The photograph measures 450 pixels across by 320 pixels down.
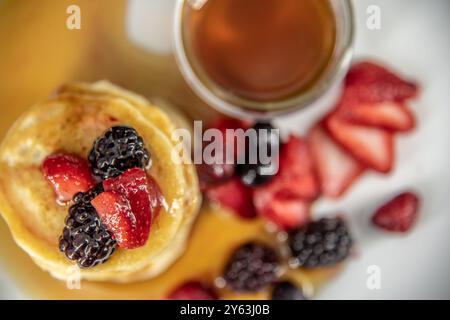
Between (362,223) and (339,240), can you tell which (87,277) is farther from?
(362,223)

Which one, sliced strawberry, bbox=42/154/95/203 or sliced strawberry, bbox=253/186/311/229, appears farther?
sliced strawberry, bbox=253/186/311/229

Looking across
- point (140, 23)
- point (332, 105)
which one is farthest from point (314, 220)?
point (140, 23)

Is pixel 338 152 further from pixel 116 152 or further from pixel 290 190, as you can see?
pixel 116 152

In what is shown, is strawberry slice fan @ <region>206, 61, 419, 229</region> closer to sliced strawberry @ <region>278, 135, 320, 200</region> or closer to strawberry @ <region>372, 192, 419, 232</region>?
sliced strawberry @ <region>278, 135, 320, 200</region>

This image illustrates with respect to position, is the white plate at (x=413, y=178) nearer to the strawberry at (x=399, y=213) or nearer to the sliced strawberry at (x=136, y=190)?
the strawberry at (x=399, y=213)

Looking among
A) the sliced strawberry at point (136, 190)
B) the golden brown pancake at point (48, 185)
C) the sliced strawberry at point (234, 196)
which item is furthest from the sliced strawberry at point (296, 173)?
the sliced strawberry at point (136, 190)

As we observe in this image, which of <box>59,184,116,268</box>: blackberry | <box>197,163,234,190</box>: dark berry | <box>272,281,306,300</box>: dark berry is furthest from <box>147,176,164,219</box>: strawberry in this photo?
<box>272,281,306,300</box>: dark berry
